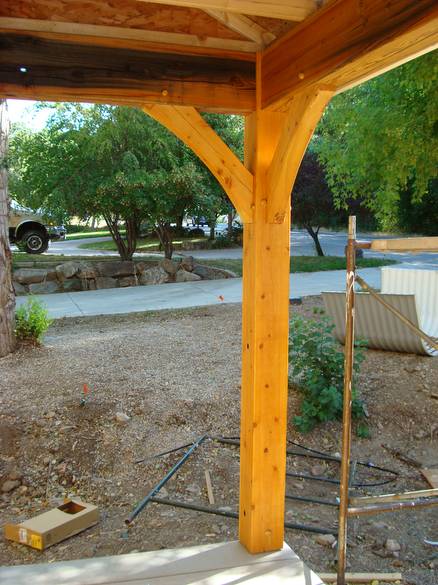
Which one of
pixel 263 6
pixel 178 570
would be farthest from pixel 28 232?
pixel 263 6

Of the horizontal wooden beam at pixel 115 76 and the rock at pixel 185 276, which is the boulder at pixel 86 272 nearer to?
the rock at pixel 185 276

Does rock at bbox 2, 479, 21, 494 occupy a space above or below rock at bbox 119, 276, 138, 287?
below

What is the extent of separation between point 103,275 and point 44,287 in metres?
1.18

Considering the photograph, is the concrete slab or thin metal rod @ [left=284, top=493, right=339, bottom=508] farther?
thin metal rod @ [left=284, top=493, right=339, bottom=508]

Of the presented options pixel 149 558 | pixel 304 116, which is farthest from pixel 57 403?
pixel 304 116

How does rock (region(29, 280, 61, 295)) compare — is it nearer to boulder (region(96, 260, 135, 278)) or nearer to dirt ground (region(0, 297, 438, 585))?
boulder (region(96, 260, 135, 278))

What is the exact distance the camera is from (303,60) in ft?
8.13

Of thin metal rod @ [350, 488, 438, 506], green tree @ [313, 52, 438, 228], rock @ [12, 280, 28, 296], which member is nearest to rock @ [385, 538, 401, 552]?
thin metal rod @ [350, 488, 438, 506]

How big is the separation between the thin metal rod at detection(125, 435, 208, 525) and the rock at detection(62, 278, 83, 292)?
7266mm

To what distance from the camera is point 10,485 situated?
4508 millimetres

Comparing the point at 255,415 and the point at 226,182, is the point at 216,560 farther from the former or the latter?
the point at 226,182

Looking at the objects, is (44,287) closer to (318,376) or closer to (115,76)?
(318,376)

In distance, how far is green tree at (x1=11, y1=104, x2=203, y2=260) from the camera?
10.6 meters

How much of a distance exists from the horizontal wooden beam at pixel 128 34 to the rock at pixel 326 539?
2814 mm
